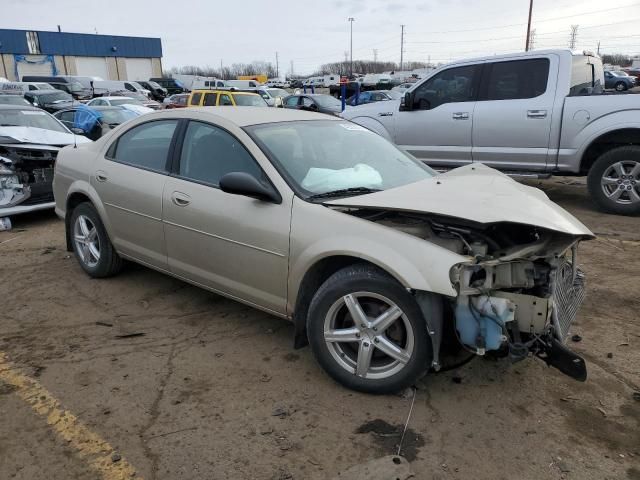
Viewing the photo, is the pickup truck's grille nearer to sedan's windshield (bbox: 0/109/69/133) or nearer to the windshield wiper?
the windshield wiper

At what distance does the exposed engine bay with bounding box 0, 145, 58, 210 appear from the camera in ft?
22.5

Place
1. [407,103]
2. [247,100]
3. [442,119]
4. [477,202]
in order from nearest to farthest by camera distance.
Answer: [477,202] < [442,119] < [407,103] < [247,100]

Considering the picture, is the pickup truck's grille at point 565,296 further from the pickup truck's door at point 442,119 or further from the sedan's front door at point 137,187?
the pickup truck's door at point 442,119

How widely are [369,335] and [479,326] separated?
0.60 m

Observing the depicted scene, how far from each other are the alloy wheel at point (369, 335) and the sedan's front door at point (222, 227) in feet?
1.48

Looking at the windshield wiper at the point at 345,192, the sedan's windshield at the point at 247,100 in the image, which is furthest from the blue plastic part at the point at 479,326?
the sedan's windshield at the point at 247,100

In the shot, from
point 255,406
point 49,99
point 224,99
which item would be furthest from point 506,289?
point 49,99

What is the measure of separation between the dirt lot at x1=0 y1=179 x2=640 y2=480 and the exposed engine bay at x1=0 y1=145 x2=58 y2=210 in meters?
3.16

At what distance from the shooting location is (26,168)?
7148 mm

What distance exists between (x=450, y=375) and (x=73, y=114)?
1462 cm

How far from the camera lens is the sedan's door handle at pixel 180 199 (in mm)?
3831

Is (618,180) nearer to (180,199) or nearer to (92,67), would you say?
(180,199)

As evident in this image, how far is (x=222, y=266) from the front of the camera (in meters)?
3.66

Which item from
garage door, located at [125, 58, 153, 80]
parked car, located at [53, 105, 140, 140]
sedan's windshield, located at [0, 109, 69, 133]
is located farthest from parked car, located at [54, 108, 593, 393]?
garage door, located at [125, 58, 153, 80]
